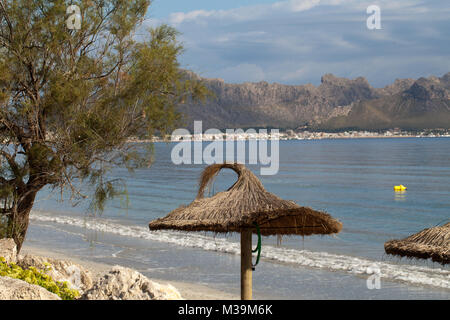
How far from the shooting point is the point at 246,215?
659cm

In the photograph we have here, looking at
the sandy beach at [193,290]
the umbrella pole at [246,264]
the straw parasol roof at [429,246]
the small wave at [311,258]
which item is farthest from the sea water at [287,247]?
the straw parasol roof at [429,246]

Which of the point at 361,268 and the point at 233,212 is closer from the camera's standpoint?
the point at 233,212

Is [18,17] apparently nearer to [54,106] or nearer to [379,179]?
[54,106]

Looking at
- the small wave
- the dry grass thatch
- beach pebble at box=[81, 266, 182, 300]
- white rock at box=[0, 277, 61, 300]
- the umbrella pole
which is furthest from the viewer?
the small wave

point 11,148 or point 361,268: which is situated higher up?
point 11,148

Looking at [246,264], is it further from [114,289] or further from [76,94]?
[76,94]

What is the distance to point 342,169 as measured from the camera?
202 feet

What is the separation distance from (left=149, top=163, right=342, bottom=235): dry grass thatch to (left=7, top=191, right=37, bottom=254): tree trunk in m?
3.34

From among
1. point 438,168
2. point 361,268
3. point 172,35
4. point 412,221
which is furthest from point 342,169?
point 172,35

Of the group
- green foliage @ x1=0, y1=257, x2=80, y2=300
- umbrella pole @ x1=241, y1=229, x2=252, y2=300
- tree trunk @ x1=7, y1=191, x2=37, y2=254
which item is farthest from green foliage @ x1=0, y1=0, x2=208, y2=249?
umbrella pole @ x1=241, y1=229, x2=252, y2=300

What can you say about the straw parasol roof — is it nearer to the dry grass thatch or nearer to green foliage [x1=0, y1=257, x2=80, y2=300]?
the dry grass thatch

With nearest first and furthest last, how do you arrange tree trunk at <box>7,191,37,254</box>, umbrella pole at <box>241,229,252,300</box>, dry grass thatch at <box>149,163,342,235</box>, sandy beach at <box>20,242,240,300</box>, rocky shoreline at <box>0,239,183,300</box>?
rocky shoreline at <box>0,239,183,300</box> < dry grass thatch at <box>149,163,342,235</box> < umbrella pole at <box>241,229,252,300</box> < tree trunk at <box>7,191,37,254</box> < sandy beach at <box>20,242,240,300</box>

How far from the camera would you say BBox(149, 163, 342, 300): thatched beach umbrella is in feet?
21.7

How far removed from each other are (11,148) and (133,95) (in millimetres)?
2307
